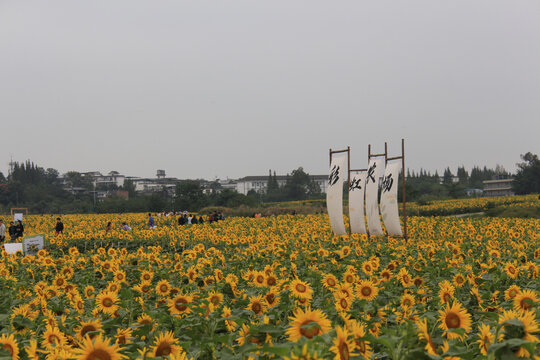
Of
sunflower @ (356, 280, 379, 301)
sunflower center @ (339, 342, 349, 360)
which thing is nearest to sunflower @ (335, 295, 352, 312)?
sunflower @ (356, 280, 379, 301)

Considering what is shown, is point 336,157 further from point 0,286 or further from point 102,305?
point 102,305

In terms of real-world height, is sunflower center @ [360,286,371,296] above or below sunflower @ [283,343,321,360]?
below

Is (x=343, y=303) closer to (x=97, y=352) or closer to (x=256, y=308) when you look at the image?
(x=256, y=308)

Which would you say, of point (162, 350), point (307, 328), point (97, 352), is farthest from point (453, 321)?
point (97, 352)

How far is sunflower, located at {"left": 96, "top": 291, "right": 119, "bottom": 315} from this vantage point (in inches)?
141

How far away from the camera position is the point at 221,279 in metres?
4.65

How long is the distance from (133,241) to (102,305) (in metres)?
11.7

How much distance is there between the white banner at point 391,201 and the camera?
1423cm

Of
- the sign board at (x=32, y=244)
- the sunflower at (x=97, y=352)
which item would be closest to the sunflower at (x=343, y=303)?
the sunflower at (x=97, y=352)

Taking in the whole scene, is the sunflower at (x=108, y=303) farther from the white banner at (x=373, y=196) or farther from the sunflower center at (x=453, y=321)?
the white banner at (x=373, y=196)

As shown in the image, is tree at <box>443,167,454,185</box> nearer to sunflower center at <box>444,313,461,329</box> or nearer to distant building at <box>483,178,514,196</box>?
distant building at <box>483,178,514,196</box>

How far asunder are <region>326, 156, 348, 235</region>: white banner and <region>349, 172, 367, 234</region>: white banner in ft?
1.65

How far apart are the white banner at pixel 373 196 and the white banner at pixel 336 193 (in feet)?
2.80

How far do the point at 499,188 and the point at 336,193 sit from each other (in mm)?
111882
